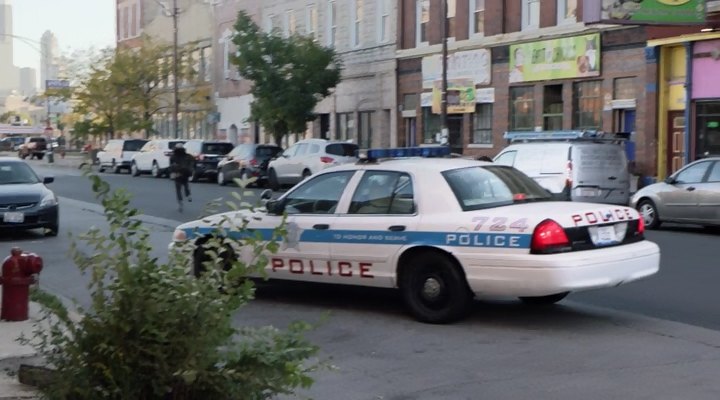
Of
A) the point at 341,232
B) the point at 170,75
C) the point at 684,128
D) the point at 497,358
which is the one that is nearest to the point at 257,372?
the point at 497,358

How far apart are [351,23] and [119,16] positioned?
32.6 m

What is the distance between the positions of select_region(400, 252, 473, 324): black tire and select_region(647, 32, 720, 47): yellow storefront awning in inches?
756

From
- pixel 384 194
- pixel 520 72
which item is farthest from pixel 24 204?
pixel 520 72

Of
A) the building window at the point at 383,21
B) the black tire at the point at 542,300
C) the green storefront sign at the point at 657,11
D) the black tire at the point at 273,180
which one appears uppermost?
the building window at the point at 383,21

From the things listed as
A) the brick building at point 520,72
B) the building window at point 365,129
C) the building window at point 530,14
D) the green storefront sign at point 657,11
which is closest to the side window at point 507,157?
the green storefront sign at point 657,11

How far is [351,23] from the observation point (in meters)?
43.2

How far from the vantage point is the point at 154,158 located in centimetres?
4472

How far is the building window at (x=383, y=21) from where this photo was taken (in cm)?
4100

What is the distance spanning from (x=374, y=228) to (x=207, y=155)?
30.7 metres

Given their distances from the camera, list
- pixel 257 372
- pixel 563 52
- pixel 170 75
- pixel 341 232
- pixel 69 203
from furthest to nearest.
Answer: pixel 170 75 < pixel 563 52 < pixel 69 203 < pixel 341 232 < pixel 257 372

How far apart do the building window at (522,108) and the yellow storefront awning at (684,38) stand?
5.67 metres

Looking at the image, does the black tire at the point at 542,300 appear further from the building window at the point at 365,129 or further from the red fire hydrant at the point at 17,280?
the building window at the point at 365,129

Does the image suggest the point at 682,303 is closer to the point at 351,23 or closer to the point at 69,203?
the point at 69,203

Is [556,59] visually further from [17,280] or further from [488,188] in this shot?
[17,280]
